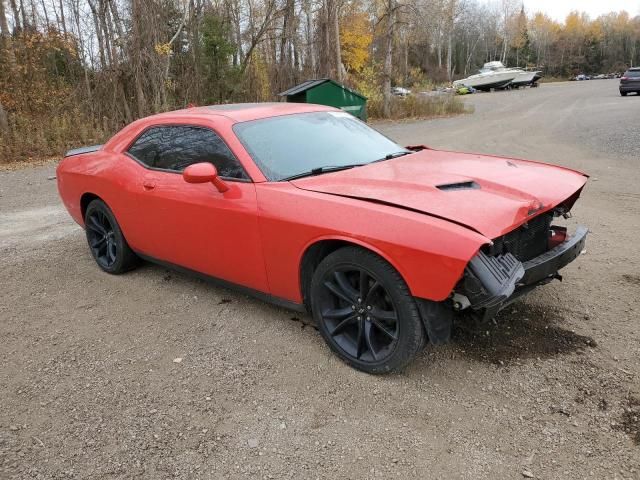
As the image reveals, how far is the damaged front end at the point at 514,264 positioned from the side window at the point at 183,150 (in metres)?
1.64

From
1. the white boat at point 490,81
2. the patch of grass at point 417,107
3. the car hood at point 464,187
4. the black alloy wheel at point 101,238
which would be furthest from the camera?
the white boat at point 490,81

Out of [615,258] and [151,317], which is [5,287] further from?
[615,258]

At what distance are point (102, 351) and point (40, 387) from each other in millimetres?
460

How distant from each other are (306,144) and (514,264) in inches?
66.4

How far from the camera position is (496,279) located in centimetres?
253

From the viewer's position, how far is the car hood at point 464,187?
2.70 metres

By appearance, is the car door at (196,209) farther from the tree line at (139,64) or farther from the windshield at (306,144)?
the tree line at (139,64)

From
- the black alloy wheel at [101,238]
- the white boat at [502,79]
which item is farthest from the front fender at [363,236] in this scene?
the white boat at [502,79]

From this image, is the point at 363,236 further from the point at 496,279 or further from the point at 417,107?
the point at 417,107

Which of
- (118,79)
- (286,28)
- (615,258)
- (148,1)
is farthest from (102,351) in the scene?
(286,28)

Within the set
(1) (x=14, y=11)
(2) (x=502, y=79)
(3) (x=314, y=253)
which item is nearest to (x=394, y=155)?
(3) (x=314, y=253)

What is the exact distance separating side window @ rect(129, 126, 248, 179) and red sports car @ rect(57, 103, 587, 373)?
13mm

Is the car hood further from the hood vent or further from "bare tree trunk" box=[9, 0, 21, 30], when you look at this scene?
"bare tree trunk" box=[9, 0, 21, 30]

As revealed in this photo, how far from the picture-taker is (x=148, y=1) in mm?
16672
